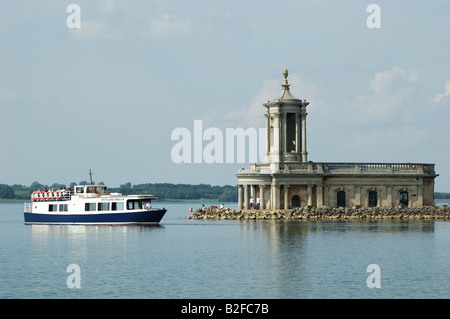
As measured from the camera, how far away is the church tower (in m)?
103

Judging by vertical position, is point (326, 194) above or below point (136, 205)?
above

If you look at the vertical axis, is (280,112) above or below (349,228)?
above

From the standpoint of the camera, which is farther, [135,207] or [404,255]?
[135,207]

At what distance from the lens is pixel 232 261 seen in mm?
61156

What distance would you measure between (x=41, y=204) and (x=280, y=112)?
94.0 feet

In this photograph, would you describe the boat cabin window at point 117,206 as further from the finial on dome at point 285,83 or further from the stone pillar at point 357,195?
the stone pillar at point 357,195

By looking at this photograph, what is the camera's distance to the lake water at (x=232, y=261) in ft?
159

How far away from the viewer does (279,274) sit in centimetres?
5391

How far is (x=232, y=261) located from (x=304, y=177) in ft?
139

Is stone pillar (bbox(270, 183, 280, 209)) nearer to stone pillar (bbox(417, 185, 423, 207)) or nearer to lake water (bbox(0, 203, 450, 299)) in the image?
lake water (bbox(0, 203, 450, 299))

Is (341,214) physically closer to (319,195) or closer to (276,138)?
(319,195)

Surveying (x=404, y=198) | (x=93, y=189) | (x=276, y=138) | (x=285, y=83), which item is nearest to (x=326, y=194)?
(x=276, y=138)

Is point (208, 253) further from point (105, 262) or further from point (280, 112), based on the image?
point (280, 112)
